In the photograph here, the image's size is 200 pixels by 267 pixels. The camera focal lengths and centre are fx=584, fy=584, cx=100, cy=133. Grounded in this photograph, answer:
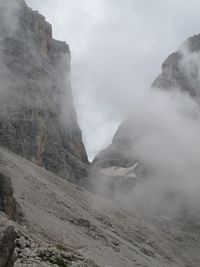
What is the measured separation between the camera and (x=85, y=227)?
113188 mm

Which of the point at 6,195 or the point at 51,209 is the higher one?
the point at 51,209

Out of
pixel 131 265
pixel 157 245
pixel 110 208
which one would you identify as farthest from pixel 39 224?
pixel 110 208

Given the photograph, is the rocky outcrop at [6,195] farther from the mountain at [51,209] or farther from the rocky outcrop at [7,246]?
the rocky outcrop at [7,246]

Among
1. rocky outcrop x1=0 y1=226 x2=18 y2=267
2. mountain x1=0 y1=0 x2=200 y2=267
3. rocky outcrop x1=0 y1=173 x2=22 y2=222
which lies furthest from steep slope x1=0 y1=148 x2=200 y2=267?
rocky outcrop x1=0 y1=226 x2=18 y2=267

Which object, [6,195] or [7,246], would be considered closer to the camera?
[7,246]

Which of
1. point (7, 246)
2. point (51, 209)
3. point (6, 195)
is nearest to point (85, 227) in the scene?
point (51, 209)

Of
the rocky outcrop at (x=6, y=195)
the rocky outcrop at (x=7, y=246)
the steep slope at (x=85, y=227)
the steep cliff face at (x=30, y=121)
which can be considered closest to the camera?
the rocky outcrop at (x=7, y=246)

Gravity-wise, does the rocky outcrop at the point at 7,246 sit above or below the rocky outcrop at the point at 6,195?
below

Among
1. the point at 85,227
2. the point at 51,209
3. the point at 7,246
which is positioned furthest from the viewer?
the point at 85,227

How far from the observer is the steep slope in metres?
87.9

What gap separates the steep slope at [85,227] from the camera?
288ft

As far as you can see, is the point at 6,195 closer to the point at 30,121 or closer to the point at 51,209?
the point at 51,209

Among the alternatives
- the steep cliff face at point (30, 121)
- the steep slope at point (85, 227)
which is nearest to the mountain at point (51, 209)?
the steep cliff face at point (30, 121)

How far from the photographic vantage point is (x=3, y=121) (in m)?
161
